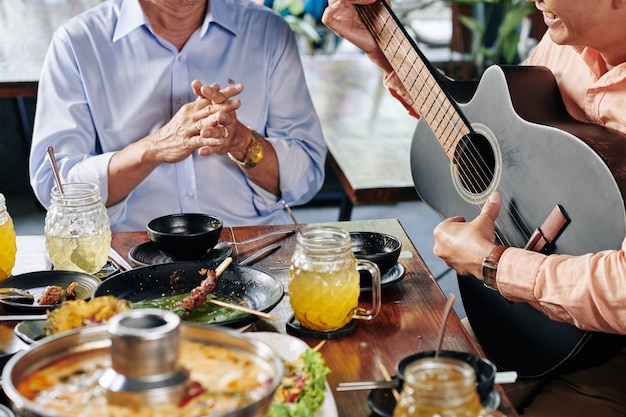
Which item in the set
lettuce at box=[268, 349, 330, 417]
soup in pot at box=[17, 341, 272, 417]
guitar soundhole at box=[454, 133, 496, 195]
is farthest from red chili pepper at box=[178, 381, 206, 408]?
guitar soundhole at box=[454, 133, 496, 195]

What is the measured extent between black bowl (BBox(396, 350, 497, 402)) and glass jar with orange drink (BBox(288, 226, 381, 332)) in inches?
9.0

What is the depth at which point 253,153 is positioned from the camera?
84.1 inches

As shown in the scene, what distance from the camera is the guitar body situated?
158 cm

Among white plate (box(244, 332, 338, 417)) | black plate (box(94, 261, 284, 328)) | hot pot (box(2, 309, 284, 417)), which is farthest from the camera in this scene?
black plate (box(94, 261, 284, 328))

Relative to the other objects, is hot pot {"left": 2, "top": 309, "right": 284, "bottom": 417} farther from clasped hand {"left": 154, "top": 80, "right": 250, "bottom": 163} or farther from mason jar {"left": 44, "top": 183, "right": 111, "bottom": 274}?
clasped hand {"left": 154, "top": 80, "right": 250, "bottom": 163}

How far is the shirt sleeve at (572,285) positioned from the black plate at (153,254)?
1.85 feet

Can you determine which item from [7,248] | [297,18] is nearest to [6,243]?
[7,248]

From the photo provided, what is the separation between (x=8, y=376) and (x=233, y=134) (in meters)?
1.26

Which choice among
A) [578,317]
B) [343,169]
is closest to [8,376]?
[578,317]

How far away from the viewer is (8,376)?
85 cm

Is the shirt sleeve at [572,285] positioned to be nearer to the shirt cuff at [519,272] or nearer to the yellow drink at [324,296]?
the shirt cuff at [519,272]

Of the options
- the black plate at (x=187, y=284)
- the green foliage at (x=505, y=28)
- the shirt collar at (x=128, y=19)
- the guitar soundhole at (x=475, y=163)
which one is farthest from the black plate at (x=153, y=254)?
the green foliage at (x=505, y=28)

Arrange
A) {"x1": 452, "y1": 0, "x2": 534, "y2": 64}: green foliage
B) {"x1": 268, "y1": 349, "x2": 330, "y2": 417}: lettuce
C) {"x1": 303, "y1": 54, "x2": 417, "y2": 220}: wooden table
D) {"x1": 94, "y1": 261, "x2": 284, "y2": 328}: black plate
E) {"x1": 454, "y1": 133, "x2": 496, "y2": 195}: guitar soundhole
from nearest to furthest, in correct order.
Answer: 1. {"x1": 268, "y1": 349, "x2": 330, "y2": 417}: lettuce
2. {"x1": 94, "y1": 261, "x2": 284, "y2": 328}: black plate
3. {"x1": 454, "y1": 133, "x2": 496, "y2": 195}: guitar soundhole
4. {"x1": 303, "y1": 54, "x2": 417, "y2": 220}: wooden table
5. {"x1": 452, "y1": 0, "x2": 534, "y2": 64}: green foliage

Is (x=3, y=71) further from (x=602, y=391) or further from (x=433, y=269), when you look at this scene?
(x=602, y=391)
